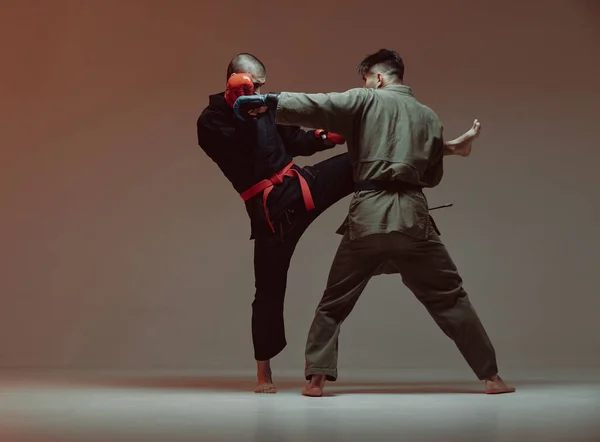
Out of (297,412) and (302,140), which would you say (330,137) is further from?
(297,412)

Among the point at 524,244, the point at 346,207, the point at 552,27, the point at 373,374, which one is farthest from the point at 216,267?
the point at 552,27

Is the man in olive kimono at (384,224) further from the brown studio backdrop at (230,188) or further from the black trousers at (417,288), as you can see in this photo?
the brown studio backdrop at (230,188)

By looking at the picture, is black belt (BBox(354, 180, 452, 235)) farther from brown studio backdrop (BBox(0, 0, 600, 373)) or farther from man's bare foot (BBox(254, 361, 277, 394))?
brown studio backdrop (BBox(0, 0, 600, 373))

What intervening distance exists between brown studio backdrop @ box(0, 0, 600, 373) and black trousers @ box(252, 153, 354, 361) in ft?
4.93

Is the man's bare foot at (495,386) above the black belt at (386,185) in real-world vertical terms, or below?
below

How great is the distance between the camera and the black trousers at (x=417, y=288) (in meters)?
3.28

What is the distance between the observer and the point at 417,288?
334 centimetres

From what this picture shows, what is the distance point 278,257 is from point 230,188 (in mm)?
1645

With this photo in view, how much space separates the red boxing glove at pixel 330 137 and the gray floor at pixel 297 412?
0.90 m

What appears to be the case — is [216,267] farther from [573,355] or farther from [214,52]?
[573,355]

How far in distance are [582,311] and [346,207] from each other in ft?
4.40

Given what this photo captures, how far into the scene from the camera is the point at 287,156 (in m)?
3.62

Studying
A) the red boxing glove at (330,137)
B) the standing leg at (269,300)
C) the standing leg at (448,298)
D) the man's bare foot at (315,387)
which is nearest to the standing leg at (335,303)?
the man's bare foot at (315,387)

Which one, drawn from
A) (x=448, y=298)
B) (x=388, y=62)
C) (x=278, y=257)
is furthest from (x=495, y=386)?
(x=388, y=62)
